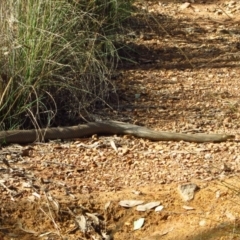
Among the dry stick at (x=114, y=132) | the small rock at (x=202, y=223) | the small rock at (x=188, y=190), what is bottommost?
the small rock at (x=202, y=223)

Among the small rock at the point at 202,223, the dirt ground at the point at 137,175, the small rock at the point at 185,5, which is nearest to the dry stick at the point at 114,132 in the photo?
the dirt ground at the point at 137,175

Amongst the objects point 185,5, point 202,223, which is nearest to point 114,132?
point 202,223

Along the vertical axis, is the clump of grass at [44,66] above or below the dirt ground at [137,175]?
above

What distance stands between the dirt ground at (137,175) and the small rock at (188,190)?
21 mm

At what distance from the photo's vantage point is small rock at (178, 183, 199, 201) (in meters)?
3.79

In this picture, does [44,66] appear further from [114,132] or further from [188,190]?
[188,190]

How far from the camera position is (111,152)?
14.2 feet

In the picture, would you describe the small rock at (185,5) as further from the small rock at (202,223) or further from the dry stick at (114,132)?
the small rock at (202,223)

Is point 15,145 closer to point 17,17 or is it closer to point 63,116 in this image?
point 63,116

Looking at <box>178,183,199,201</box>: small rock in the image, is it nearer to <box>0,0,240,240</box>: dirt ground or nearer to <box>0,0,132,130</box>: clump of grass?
<box>0,0,240,240</box>: dirt ground

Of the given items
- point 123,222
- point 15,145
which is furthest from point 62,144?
point 123,222

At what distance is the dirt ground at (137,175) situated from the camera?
3635 mm

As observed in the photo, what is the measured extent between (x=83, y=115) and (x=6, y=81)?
24.6 inches

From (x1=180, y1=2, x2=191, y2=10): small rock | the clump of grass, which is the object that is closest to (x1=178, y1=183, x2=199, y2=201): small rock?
the clump of grass
